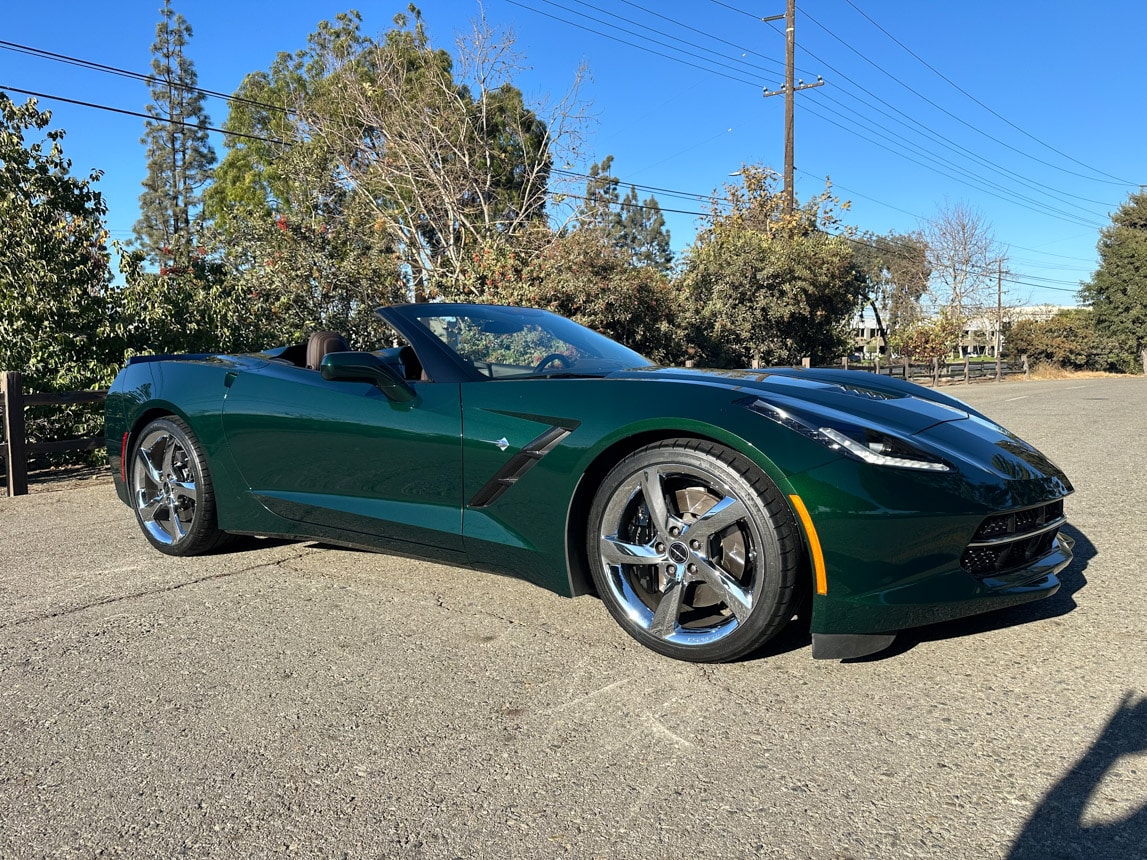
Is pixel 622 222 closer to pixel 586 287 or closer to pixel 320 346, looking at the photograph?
pixel 586 287

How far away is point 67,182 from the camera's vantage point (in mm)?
8633

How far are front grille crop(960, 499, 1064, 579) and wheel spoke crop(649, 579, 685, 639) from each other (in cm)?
88

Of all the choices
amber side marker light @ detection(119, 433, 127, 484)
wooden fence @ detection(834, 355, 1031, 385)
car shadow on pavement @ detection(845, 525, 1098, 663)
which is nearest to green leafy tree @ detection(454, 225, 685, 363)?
amber side marker light @ detection(119, 433, 127, 484)

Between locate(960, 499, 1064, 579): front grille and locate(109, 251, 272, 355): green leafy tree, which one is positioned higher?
locate(109, 251, 272, 355): green leafy tree

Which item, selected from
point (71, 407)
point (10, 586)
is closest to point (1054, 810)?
point (10, 586)

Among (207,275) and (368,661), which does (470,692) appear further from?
(207,275)

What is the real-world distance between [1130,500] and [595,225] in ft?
44.0

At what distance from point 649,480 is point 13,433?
20.5 feet

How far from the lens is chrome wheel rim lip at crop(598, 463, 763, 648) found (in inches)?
106

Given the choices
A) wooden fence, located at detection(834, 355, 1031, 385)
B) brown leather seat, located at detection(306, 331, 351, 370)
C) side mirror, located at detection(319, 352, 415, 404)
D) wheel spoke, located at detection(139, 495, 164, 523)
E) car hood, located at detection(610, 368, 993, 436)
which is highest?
brown leather seat, located at detection(306, 331, 351, 370)

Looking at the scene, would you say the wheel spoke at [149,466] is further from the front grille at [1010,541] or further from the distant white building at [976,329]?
the distant white building at [976,329]

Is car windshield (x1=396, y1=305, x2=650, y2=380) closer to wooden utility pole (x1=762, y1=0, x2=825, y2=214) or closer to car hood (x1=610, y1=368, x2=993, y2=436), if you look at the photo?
car hood (x1=610, y1=368, x2=993, y2=436)

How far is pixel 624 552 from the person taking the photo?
9.52 ft

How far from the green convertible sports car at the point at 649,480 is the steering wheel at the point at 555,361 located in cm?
2
